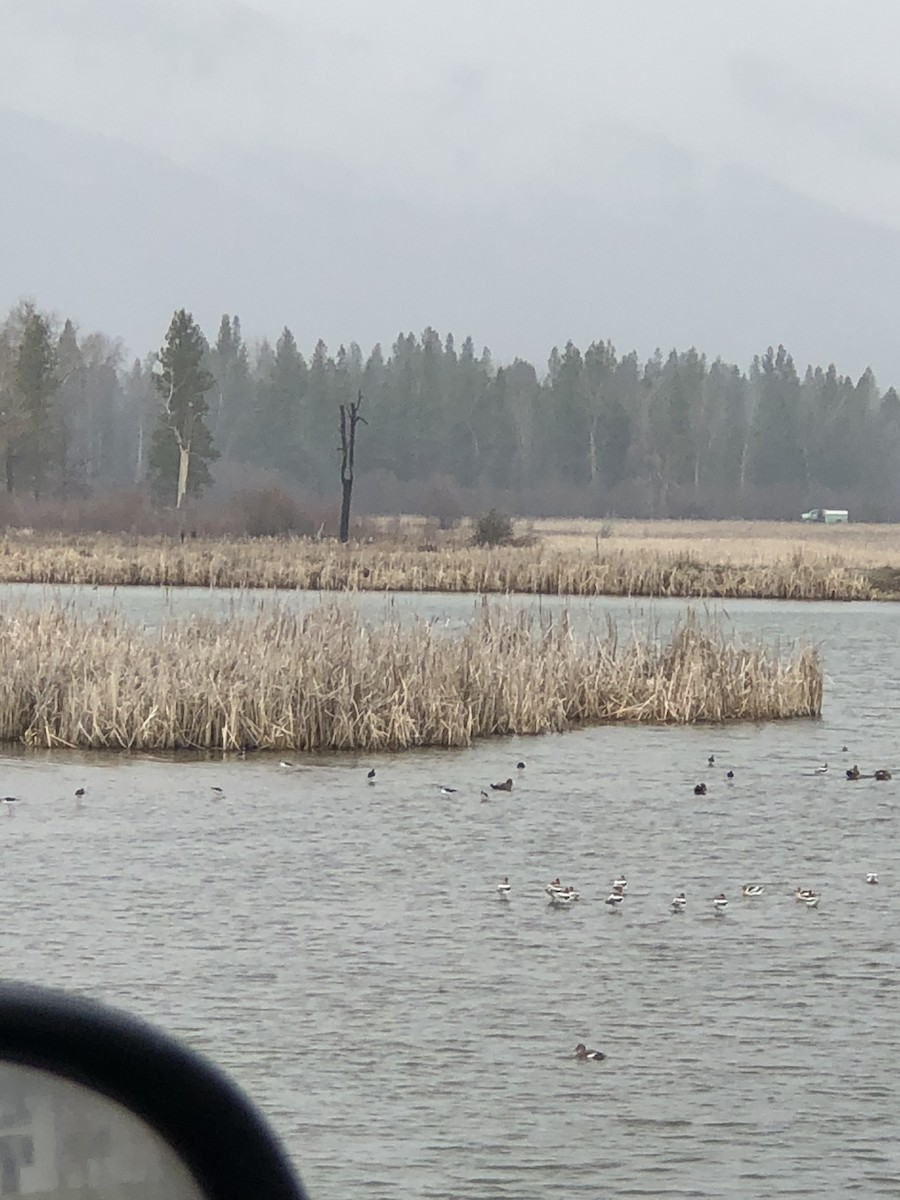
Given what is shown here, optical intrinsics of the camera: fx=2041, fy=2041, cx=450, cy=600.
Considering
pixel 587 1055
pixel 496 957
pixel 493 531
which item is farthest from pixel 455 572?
pixel 587 1055

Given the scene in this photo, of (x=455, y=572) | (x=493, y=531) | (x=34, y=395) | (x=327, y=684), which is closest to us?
(x=327, y=684)

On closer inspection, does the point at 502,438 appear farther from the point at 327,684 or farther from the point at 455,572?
the point at 327,684

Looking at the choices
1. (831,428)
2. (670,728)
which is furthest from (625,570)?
(831,428)

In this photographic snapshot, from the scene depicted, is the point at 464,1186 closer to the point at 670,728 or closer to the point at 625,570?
the point at 670,728

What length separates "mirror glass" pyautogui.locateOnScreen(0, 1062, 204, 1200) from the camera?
4.42ft

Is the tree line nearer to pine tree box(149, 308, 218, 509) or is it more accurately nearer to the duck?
pine tree box(149, 308, 218, 509)

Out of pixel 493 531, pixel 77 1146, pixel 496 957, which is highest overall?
A: pixel 493 531

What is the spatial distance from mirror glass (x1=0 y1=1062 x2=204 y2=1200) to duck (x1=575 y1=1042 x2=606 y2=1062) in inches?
220

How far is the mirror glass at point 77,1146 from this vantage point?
1347 mm

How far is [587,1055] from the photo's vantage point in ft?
22.6

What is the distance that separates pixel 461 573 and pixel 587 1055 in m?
37.4

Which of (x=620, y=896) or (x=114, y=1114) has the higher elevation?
(x=114, y=1114)

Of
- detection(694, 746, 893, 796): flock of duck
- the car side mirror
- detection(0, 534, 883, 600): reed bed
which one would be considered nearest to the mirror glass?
the car side mirror

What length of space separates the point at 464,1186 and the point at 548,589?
121ft
